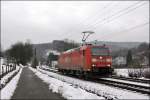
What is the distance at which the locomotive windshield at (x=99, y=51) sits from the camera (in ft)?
91.8

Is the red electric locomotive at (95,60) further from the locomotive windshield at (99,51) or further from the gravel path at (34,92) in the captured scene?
the gravel path at (34,92)

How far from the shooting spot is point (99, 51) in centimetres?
2834

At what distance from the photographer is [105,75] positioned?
28406mm

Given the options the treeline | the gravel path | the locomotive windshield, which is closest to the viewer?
the gravel path

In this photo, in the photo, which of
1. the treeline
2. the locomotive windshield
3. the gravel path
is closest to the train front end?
the locomotive windshield

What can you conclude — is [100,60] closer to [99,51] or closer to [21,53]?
[99,51]

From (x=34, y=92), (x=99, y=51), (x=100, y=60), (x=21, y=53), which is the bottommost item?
(x=34, y=92)

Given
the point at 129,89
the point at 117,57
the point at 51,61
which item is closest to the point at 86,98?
the point at 129,89

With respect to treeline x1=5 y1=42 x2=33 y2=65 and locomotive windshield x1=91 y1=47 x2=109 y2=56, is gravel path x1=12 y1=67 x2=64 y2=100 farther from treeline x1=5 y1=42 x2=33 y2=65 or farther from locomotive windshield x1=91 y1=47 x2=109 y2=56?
treeline x1=5 y1=42 x2=33 y2=65

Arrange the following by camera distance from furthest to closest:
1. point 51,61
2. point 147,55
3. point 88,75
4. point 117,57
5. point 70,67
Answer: point 117,57
point 147,55
point 51,61
point 70,67
point 88,75

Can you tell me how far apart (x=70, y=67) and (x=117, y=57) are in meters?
126

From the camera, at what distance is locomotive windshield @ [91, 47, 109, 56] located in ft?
91.8

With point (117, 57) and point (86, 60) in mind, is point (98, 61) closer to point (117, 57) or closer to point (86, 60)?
point (86, 60)

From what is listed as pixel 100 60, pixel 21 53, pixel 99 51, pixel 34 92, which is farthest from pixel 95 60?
pixel 21 53
